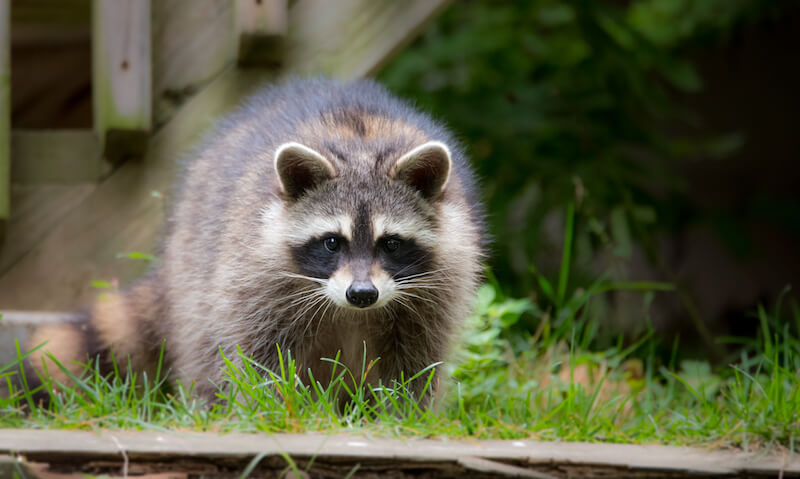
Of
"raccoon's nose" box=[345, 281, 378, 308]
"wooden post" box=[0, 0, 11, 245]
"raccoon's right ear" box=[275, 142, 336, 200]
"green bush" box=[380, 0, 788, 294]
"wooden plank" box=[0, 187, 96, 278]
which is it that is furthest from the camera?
"green bush" box=[380, 0, 788, 294]

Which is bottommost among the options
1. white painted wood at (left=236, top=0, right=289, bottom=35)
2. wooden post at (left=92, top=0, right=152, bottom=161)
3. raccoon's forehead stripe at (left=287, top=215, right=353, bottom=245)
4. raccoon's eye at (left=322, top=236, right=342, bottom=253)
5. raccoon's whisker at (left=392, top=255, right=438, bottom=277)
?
raccoon's whisker at (left=392, top=255, right=438, bottom=277)

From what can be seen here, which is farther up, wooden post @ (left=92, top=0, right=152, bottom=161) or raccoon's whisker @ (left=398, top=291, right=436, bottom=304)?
wooden post @ (left=92, top=0, right=152, bottom=161)

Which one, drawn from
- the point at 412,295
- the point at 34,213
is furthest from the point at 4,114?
the point at 412,295

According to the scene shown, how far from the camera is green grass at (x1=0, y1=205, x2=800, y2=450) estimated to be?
2.74 meters

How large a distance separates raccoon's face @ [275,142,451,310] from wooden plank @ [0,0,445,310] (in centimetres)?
97

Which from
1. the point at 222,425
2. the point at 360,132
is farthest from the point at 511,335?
the point at 222,425

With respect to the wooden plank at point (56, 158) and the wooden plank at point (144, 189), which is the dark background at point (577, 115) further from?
the wooden plank at point (56, 158)

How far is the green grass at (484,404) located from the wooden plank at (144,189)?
0.56m

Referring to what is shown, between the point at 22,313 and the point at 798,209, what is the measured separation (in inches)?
208

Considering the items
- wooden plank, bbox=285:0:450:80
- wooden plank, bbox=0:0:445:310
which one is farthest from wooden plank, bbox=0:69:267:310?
wooden plank, bbox=285:0:450:80

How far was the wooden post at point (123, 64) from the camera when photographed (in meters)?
3.84

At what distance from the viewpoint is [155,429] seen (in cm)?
258

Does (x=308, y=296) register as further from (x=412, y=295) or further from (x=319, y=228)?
(x=412, y=295)

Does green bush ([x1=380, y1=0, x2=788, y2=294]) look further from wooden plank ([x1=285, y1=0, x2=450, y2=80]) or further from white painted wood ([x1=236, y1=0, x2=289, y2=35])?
white painted wood ([x1=236, y1=0, x2=289, y2=35])
